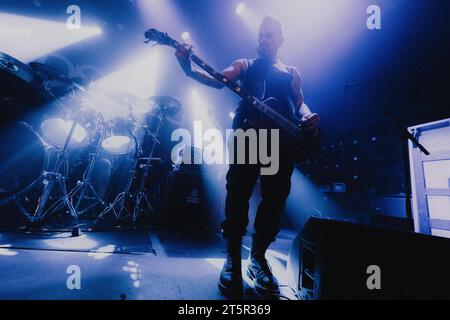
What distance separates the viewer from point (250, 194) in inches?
65.9

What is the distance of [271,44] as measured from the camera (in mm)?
2076

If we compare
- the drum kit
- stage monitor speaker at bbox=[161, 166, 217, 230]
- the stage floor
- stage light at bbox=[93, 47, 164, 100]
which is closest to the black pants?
the stage floor

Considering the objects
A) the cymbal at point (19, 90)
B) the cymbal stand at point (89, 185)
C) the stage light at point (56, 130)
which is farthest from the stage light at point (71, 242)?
the cymbal at point (19, 90)

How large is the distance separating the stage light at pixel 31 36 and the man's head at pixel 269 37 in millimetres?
4768

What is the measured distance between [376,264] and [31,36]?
6.43 m

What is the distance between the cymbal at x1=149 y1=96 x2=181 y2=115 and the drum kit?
24 mm

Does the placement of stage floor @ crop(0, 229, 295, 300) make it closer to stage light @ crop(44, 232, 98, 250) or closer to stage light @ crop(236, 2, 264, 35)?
stage light @ crop(44, 232, 98, 250)

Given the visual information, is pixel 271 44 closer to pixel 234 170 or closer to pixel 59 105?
pixel 234 170

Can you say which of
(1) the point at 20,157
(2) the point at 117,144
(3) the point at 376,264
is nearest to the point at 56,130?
(1) the point at 20,157

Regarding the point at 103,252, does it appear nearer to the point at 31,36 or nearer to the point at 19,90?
the point at 19,90

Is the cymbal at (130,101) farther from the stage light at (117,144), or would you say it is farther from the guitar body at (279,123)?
the guitar body at (279,123)

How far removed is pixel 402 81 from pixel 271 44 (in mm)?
4934

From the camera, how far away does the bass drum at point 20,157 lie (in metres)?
2.88
